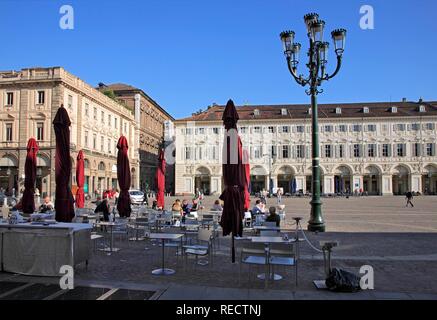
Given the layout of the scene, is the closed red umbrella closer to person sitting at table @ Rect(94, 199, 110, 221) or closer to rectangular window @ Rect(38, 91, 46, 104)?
person sitting at table @ Rect(94, 199, 110, 221)

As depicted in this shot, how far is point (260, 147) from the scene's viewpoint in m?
66.2

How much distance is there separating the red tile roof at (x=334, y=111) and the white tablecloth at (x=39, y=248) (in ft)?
193

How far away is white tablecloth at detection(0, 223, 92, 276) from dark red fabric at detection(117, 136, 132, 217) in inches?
270

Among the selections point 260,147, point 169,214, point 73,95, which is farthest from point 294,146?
point 169,214

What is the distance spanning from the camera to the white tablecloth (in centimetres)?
738

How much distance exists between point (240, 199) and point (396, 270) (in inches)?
147

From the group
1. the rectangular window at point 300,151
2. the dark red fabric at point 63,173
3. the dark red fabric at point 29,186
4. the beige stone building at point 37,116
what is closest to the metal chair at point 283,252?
the dark red fabric at point 63,173

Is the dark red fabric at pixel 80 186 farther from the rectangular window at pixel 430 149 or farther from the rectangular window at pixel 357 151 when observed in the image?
the rectangular window at pixel 430 149

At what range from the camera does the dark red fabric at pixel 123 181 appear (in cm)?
1462

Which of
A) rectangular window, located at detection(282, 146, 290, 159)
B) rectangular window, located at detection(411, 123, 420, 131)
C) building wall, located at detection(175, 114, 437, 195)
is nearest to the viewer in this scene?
building wall, located at detection(175, 114, 437, 195)

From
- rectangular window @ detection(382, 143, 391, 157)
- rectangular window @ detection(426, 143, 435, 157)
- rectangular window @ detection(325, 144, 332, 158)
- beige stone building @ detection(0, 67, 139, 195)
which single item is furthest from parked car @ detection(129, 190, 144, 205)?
rectangular window @ detection(426, 143, 435, 157)

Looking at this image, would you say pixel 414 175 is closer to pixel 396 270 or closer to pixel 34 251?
pixel 396 270

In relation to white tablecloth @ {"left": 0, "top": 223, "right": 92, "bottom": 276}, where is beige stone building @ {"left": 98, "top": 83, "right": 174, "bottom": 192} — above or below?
above

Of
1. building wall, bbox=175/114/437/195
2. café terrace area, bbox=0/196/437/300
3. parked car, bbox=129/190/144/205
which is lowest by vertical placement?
café terrace area, bbox=0/196/437/300
